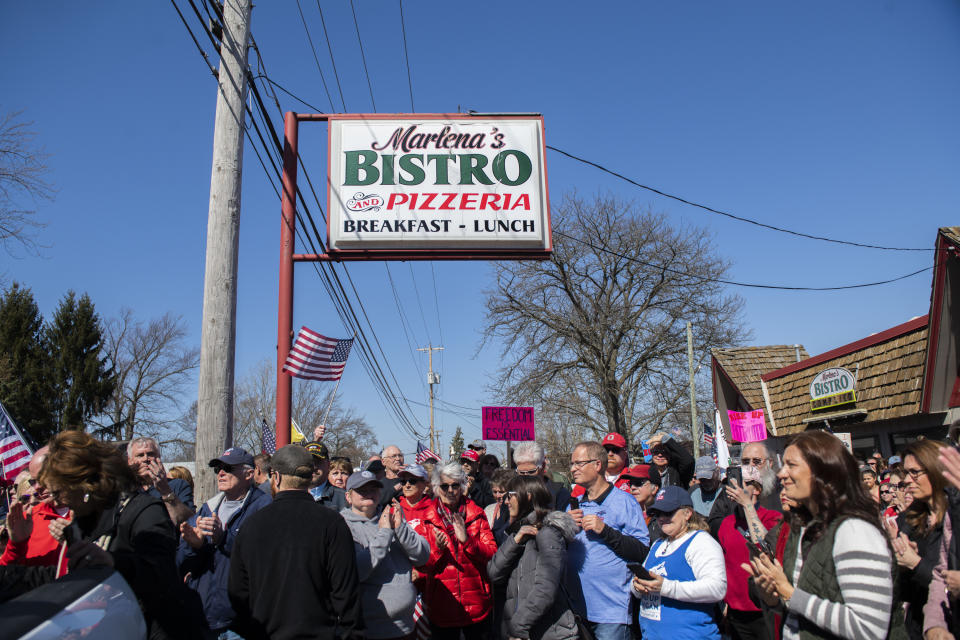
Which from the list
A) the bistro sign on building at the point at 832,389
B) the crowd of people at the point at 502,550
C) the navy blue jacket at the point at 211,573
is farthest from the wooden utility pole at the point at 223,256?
the bistro sign on building at the point at 832,389

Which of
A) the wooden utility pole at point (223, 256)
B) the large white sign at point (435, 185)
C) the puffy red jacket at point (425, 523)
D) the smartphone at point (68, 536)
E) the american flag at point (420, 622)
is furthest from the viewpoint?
the large white sign at point (435, 185)

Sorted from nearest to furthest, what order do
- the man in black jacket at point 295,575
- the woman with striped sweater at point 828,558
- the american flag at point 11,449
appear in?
the woman with striped sweater at point 828,558 → the man in black jacket at point 295,575 → the american flag at point 11,449

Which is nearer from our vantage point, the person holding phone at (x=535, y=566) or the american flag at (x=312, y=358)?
the person holding phone at (x=535, y=566)

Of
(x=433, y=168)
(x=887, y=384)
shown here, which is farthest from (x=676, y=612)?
(x=887, y=384)

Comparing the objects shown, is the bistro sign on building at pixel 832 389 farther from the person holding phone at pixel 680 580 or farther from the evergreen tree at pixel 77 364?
the evergreen tree at pixel 77 364

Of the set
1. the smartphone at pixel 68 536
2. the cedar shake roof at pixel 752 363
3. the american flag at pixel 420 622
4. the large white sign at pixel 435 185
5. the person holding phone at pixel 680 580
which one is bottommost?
the american flag at pixel 420 622

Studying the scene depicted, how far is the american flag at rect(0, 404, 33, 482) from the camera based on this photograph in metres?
6.71

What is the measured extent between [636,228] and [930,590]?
2639cm

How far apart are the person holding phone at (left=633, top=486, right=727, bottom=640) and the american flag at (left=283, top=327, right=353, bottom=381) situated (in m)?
5.12

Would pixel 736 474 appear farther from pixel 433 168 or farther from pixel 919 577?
pixel 433 168

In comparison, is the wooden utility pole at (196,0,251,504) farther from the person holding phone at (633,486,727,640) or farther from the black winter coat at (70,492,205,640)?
the person holding phone at (633,486,727,640)

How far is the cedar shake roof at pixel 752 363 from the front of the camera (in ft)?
66.4

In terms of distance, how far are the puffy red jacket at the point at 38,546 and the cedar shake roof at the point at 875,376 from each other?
13.4 metres

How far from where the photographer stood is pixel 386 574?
13.9 feet
